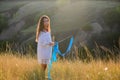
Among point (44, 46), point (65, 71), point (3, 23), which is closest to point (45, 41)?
point (44, 46)

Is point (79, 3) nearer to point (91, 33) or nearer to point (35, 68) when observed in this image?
point (91, 33)

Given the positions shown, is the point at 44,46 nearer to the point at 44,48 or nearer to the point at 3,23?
the point at 44,48

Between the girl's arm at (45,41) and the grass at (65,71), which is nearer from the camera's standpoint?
the grass at (65,71)

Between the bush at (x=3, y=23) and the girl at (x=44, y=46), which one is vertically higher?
the girl at (x=44, y=46)

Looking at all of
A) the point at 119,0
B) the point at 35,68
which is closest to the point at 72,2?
the point at 119,0

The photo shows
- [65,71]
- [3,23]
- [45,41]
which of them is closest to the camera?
[45,41]

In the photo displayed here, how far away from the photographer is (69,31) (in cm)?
3238

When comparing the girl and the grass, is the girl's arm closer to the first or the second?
the girl

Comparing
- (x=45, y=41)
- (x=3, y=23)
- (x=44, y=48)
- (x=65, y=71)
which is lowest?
(x=3, y=23)

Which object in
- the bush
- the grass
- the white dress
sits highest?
the white dress

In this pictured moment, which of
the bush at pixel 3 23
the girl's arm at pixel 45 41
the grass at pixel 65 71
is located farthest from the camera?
the bush at pixel 3 23

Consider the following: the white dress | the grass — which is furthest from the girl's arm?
the grass

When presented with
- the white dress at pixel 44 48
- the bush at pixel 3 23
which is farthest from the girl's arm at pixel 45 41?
the bush at pixel 3 23

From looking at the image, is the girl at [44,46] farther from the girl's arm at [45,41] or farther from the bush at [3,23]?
the bush at [3,23]
